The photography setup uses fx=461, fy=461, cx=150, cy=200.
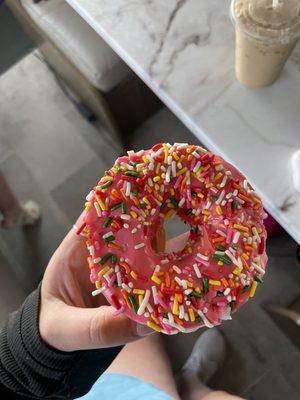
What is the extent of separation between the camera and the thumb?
0.73m

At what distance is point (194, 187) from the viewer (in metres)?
0.71

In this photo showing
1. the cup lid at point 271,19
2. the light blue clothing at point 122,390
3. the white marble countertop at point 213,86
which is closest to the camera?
the cup lid at point 271,19

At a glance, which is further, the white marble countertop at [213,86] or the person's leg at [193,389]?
the person's leg at [193,389]

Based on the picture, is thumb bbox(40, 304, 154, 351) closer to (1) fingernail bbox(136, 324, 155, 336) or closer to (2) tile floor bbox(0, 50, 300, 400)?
(1) fingernail bbox(136, 324, 155, 336)

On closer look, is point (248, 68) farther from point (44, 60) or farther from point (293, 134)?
point (44, 60)

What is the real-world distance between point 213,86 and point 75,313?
0.53 meters

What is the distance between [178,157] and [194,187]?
0.17 ft

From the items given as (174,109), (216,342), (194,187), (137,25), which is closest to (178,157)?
(194,187)

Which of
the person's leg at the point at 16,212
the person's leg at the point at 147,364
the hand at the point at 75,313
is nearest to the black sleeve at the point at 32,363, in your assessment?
the hand at the point at 75,313

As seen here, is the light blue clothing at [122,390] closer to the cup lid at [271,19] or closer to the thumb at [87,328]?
the thumb at [87,328]

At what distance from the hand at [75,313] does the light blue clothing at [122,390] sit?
10.7 inches

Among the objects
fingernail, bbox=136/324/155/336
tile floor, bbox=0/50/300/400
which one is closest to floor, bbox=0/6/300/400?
tile floor, bbox=0/50/300/400

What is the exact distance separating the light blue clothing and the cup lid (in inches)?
32.6

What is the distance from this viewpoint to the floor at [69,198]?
1.40 metres
